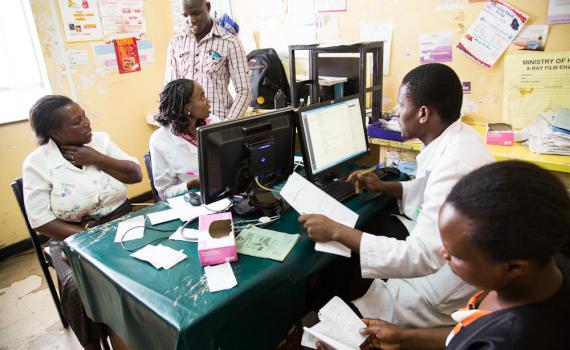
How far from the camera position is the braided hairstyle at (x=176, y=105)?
176cm

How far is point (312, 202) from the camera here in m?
1.37

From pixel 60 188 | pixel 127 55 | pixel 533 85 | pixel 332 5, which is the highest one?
pixel 332 5

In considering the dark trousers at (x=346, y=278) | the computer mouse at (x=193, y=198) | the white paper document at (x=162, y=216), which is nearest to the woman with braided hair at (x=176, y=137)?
the computer mouse at (x=193, y=198)

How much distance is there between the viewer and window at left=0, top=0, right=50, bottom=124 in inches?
103

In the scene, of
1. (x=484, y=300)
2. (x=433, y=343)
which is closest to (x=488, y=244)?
(x=484, y=300)

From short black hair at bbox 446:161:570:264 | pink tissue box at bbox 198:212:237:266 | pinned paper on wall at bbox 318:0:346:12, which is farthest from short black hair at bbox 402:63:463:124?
pinned paper on wall at bbox 318:0:346:12

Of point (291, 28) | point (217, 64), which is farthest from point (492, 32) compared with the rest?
point (217, 64)

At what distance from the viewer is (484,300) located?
78 cm

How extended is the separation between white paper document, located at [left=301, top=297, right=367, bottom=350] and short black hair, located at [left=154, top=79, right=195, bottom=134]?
44.1 inches

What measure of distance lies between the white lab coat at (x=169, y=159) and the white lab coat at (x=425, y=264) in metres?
1.02

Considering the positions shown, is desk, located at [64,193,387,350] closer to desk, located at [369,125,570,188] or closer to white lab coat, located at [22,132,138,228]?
white lab coat, located at [22,132,138,228]

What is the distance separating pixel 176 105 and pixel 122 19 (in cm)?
186

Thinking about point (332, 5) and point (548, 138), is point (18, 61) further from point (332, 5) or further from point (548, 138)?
Answer: point (548, 138)

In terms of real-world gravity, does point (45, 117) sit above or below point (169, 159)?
above
